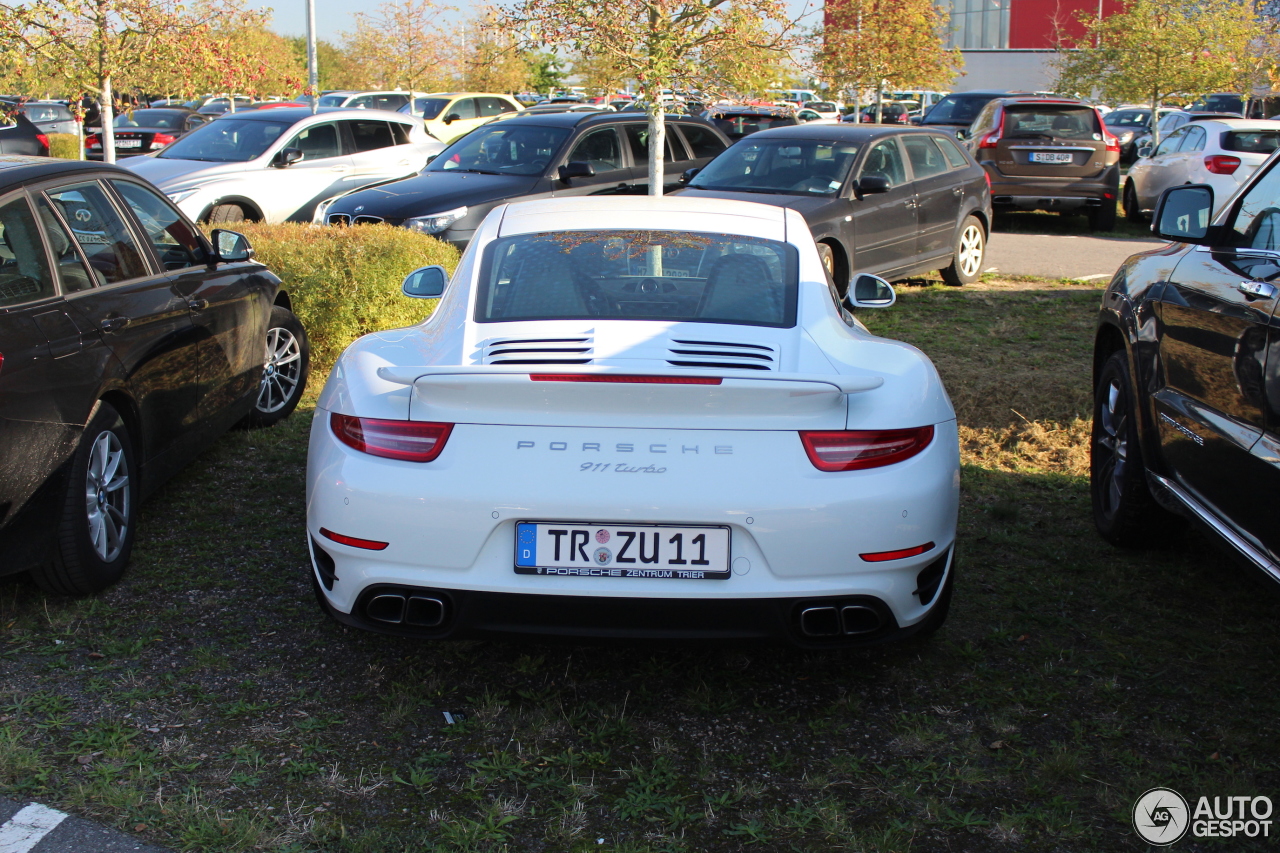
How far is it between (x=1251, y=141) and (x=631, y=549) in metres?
13.9

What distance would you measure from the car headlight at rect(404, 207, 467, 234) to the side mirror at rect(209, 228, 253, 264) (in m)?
4.65

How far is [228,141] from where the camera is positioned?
42.8 feet

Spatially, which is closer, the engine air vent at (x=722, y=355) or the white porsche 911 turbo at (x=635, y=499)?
the white porsche 911 turbo at (x=635, y=499)

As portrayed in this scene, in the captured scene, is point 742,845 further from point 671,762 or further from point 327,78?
→ point 327,78

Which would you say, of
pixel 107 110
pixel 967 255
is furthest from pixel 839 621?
pixel 107 110

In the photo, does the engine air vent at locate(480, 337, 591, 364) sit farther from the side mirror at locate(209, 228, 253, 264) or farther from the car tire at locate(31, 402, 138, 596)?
the side mirror at locate(209, 228, 253, 264)

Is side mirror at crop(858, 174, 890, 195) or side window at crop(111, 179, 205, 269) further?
→ side mirror at crop(858, 174, 890, 195)

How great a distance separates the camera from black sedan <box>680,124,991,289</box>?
9859 millimetres

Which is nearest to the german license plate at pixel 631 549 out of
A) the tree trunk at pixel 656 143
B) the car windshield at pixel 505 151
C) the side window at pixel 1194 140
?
the tree trunk at pixel 656 143

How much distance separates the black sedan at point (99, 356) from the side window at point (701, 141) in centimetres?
822

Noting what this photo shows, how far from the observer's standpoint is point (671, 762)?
3.21 meters

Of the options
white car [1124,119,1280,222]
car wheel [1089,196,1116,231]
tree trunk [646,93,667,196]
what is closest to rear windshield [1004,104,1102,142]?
car wheel [1089,196,1116,231]

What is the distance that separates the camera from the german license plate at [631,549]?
3066 millimetres

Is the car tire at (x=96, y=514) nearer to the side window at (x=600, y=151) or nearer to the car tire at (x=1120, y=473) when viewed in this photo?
the car tire at (x=1120, y=473)
